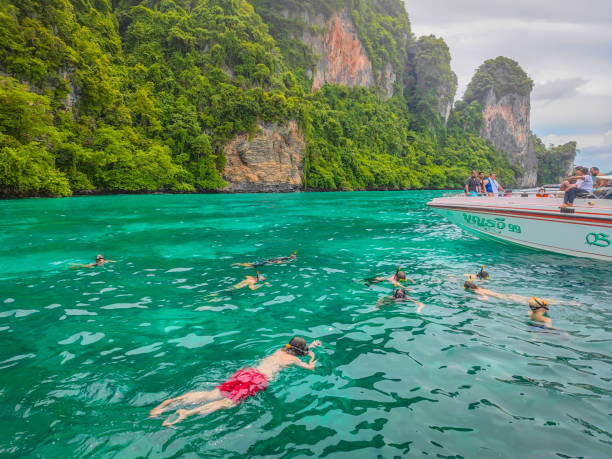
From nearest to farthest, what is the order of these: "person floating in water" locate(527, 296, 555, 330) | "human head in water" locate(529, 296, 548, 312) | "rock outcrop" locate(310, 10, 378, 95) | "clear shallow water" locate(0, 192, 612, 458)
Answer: "clear shallow water" locate(0, 192, 612, 458) → "person floating in water" locate(527, 296, 555, 330) → "human head in water" locate(529, 296, 548, 312) → "rock outcrop" locate(310, 10, 378, 95)

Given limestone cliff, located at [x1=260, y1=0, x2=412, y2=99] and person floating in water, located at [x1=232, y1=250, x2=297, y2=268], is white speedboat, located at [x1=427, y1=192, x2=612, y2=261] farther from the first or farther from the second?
limestone cliff, located at [x1=260, y1=0, x2=412, y2=99]

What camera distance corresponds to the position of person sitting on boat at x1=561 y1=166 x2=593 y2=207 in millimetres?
10095

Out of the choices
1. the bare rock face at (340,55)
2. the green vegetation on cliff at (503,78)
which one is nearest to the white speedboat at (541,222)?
the bare rock face at (340,55)

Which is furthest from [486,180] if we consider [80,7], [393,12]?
[393,12]

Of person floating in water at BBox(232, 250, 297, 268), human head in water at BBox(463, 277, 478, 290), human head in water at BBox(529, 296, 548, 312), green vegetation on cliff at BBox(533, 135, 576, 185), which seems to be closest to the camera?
human head in water at BBox(529, 296, 548, 312)

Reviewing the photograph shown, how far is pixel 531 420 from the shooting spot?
11.7 ft

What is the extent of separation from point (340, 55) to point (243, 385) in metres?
110

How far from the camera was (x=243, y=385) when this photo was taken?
402 cm

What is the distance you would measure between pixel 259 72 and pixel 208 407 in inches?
2838

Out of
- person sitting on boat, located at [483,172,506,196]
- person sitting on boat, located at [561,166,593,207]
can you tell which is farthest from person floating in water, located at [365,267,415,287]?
person sitting on boat, located at [483,172,506,196]

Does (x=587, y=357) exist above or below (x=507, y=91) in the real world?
below

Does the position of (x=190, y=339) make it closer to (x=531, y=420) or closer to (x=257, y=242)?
(x=531, y=420)

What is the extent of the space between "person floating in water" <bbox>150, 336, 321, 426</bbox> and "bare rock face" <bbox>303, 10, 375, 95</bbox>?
319ft

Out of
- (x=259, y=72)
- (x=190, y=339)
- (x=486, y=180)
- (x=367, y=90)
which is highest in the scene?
(x=367, y=90)
